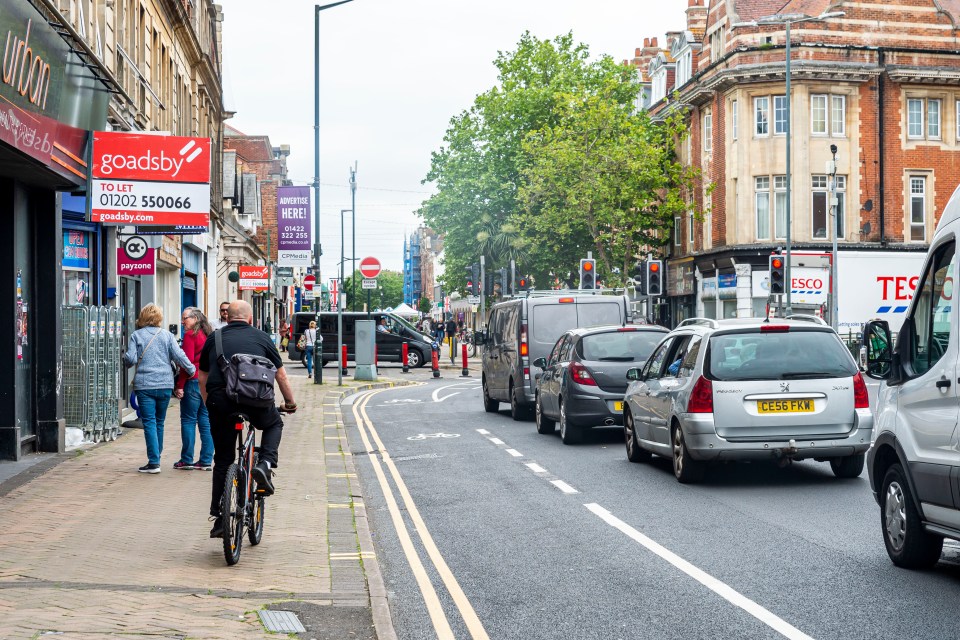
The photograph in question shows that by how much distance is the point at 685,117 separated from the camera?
51938mm

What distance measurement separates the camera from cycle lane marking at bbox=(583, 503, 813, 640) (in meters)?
6.04

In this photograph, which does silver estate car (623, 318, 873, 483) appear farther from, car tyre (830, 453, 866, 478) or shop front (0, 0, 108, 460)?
shop front (0, 0, 108, 460)

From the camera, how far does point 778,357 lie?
11.6m

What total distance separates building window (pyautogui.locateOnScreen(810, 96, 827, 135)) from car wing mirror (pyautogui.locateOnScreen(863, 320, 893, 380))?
39.5m

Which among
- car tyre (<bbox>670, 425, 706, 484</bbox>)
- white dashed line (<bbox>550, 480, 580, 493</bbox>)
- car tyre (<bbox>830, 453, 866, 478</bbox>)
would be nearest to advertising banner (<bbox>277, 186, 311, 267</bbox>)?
white dashed line (<bbox>550, 480, 580, 493</bbox>)

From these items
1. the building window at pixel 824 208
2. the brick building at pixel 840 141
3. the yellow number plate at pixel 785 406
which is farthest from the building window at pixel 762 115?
the yellow number plate at pixel 785 406

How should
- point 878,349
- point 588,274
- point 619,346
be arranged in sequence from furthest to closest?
point 588,274, point 619,346, point 878,349

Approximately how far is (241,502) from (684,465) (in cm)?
533

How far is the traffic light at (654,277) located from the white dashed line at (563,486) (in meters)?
17.8

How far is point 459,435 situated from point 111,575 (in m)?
11.2

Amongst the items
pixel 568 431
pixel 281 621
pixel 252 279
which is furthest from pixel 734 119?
pixel 281 621

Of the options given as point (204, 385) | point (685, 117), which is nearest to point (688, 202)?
point (685, 117)

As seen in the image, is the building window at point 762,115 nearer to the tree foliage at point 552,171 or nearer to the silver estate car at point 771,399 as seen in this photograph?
the tree foliage at point 552,171

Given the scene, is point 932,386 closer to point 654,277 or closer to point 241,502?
point 241,502
